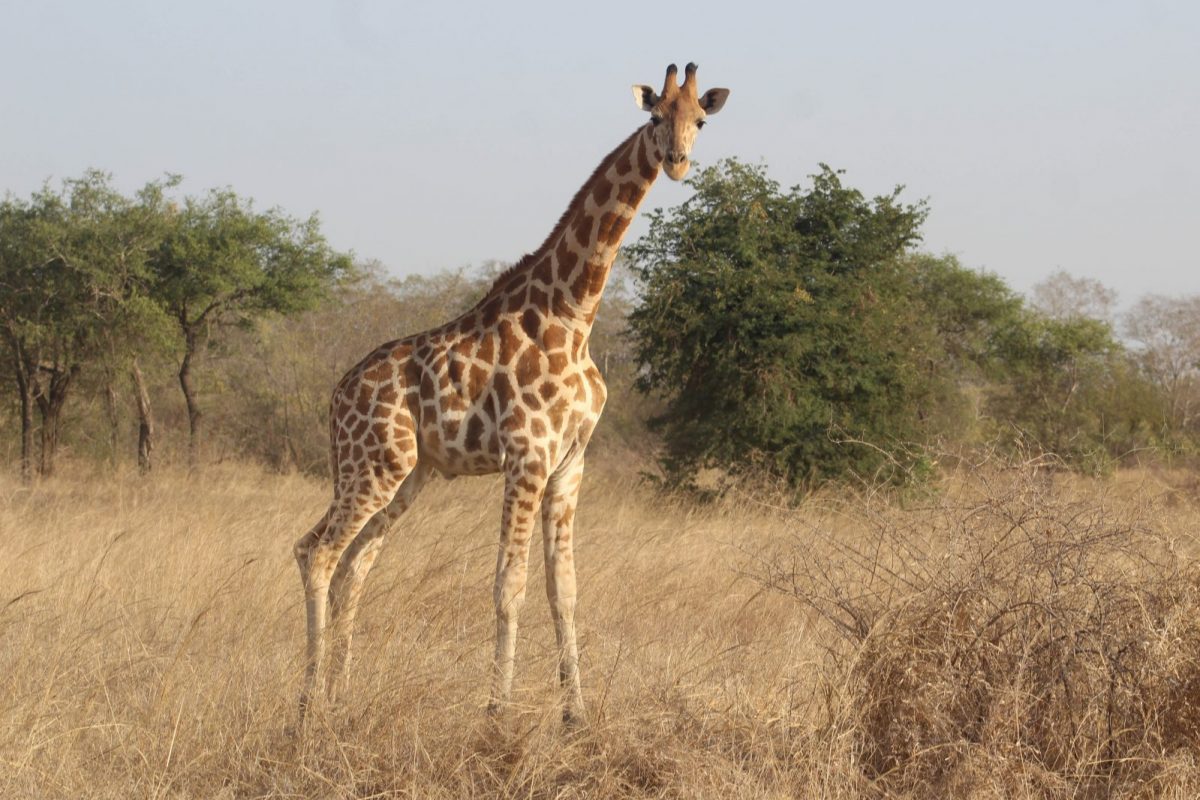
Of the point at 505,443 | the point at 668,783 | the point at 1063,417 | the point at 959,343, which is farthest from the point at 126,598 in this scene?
the point at 959,343

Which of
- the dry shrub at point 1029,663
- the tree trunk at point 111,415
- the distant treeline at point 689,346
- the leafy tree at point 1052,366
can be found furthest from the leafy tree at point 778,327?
the tree trunk at point 111,415

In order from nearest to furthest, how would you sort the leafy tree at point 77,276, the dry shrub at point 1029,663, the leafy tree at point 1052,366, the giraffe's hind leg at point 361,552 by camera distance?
the dry shrub at point 1029,663, the giraffe's hind leg at point 361,552, the leafy tree at point 77,276, the leafy tree at point 1052,366

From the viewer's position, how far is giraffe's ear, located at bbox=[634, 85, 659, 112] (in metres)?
5.49

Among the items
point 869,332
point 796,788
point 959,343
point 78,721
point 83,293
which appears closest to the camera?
point 796,788

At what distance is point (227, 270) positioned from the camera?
72.6ft

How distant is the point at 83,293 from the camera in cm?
2125

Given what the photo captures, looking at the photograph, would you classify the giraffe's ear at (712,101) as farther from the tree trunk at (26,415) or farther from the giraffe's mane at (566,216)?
the tree trunk at (26,415)

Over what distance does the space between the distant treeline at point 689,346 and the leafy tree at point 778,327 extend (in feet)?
0.10

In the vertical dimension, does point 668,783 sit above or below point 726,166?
below

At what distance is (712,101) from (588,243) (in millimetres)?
830

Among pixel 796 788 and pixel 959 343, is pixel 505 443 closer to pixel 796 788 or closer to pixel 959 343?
pixel 796 788

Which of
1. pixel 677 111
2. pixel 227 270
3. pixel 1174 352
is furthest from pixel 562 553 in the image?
pixel 1174 352

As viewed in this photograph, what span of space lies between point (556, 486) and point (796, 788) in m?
1.86

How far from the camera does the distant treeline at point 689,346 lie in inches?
589
